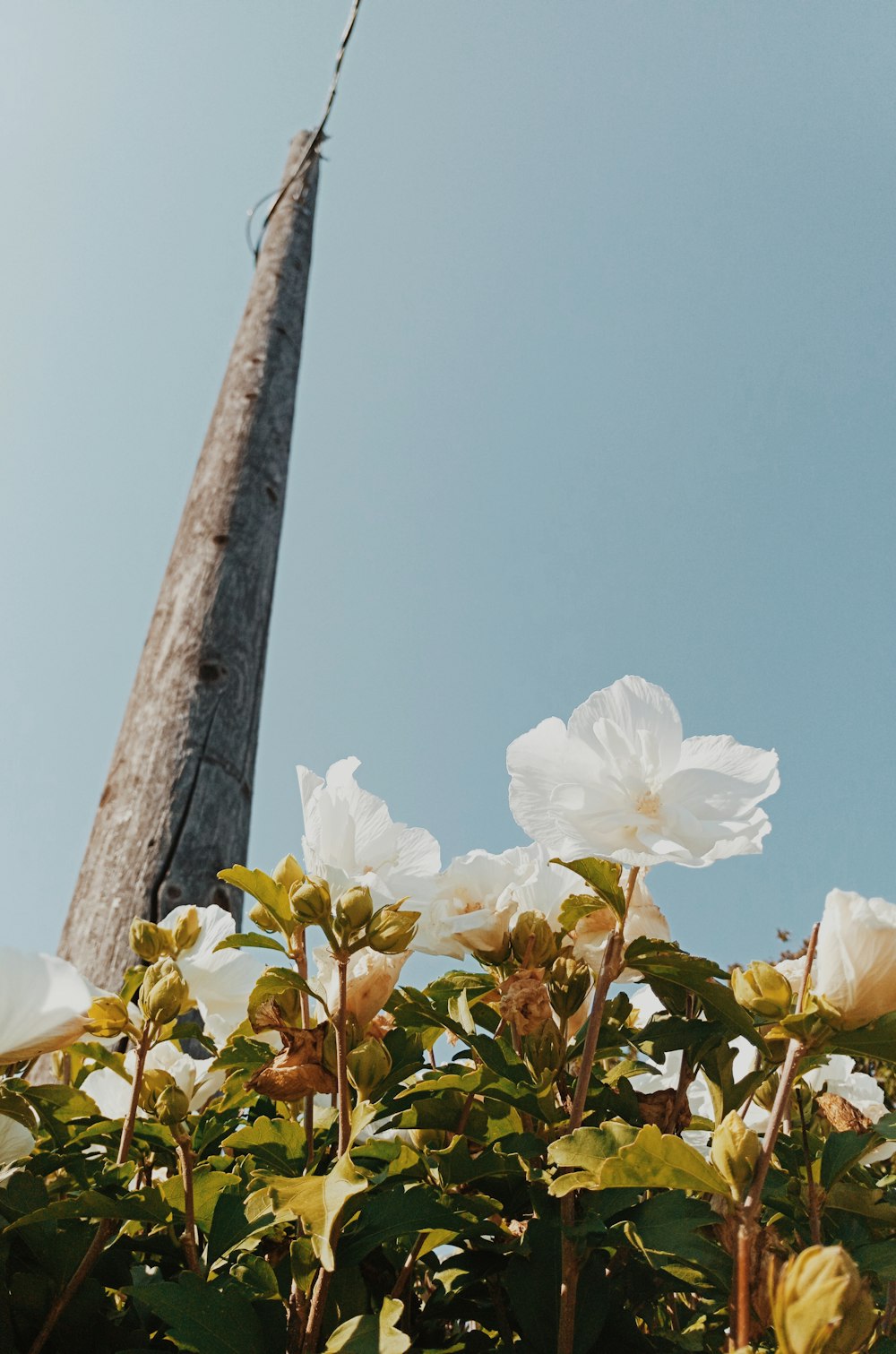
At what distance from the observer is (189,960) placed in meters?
0.92

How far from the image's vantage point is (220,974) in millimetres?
923

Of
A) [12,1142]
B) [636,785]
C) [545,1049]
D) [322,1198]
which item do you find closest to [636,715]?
[636,785]

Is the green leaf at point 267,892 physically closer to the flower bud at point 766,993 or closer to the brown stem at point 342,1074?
the brown stem at point 342,1074

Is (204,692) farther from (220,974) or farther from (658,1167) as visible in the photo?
(658,1167)

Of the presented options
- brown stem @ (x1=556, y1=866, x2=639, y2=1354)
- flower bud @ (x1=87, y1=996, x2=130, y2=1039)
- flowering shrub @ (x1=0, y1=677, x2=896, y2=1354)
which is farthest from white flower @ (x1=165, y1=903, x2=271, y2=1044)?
brown stem @ (x1=556, y1=866, x2=639, y2=1354)

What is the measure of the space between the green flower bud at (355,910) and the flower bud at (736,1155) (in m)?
0.25

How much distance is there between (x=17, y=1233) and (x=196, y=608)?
1725 millimetres

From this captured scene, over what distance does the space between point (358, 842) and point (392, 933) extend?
0.16 metres

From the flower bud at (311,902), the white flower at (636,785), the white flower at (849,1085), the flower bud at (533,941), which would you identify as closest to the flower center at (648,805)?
the white flower at (636,785)

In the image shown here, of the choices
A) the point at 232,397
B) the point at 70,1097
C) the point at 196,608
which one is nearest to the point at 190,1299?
the point at 70,1097

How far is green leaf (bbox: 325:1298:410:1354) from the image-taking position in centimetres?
51

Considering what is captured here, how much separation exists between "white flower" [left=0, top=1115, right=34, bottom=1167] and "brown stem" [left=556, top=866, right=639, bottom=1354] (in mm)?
405

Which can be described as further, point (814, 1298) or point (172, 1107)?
point (172, 1107)

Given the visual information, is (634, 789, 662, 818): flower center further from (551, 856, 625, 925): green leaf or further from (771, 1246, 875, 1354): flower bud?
(771, 1246, 875, 1354): flower bud
